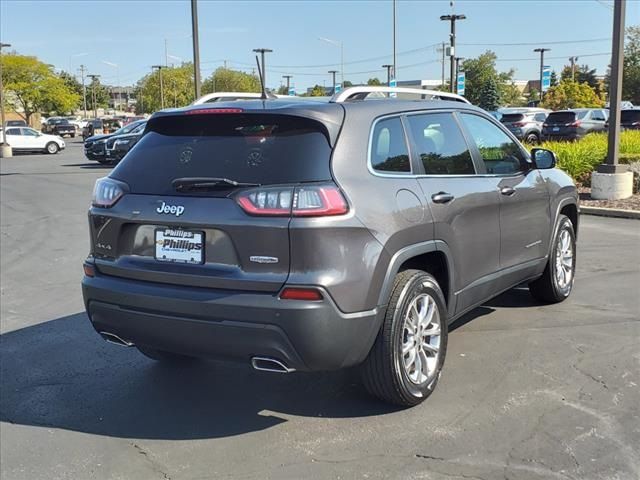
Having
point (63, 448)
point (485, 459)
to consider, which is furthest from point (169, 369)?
point (485, 459)

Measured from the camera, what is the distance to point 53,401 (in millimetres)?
4383

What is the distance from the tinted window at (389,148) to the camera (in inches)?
153

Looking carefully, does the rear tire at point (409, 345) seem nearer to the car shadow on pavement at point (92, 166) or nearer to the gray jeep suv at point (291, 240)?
the gray jeep suv at point (291, 240)

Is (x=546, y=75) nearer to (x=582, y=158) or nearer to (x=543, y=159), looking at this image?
(x=582, y=158)

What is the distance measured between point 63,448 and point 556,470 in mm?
2563

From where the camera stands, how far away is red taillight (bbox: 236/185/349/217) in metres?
3.41

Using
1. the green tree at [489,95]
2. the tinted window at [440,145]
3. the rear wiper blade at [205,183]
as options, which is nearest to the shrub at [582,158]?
the tinted window at [440,145]

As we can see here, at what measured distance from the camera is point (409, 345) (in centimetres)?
401

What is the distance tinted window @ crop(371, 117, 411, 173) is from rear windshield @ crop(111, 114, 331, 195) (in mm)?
397

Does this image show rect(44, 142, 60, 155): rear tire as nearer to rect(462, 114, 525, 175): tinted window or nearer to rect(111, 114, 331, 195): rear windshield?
rect(462, 114, 525, 175): tinted window

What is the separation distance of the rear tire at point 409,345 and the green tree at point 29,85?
79.8m

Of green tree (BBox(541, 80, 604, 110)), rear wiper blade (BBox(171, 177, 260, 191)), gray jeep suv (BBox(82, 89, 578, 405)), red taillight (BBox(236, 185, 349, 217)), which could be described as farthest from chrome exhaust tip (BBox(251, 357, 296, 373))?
green tree (BBox(541, 80, 604, 110))

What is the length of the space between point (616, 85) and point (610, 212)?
2487 millimetres

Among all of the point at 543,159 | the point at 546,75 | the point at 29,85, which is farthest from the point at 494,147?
the point at 29,85
